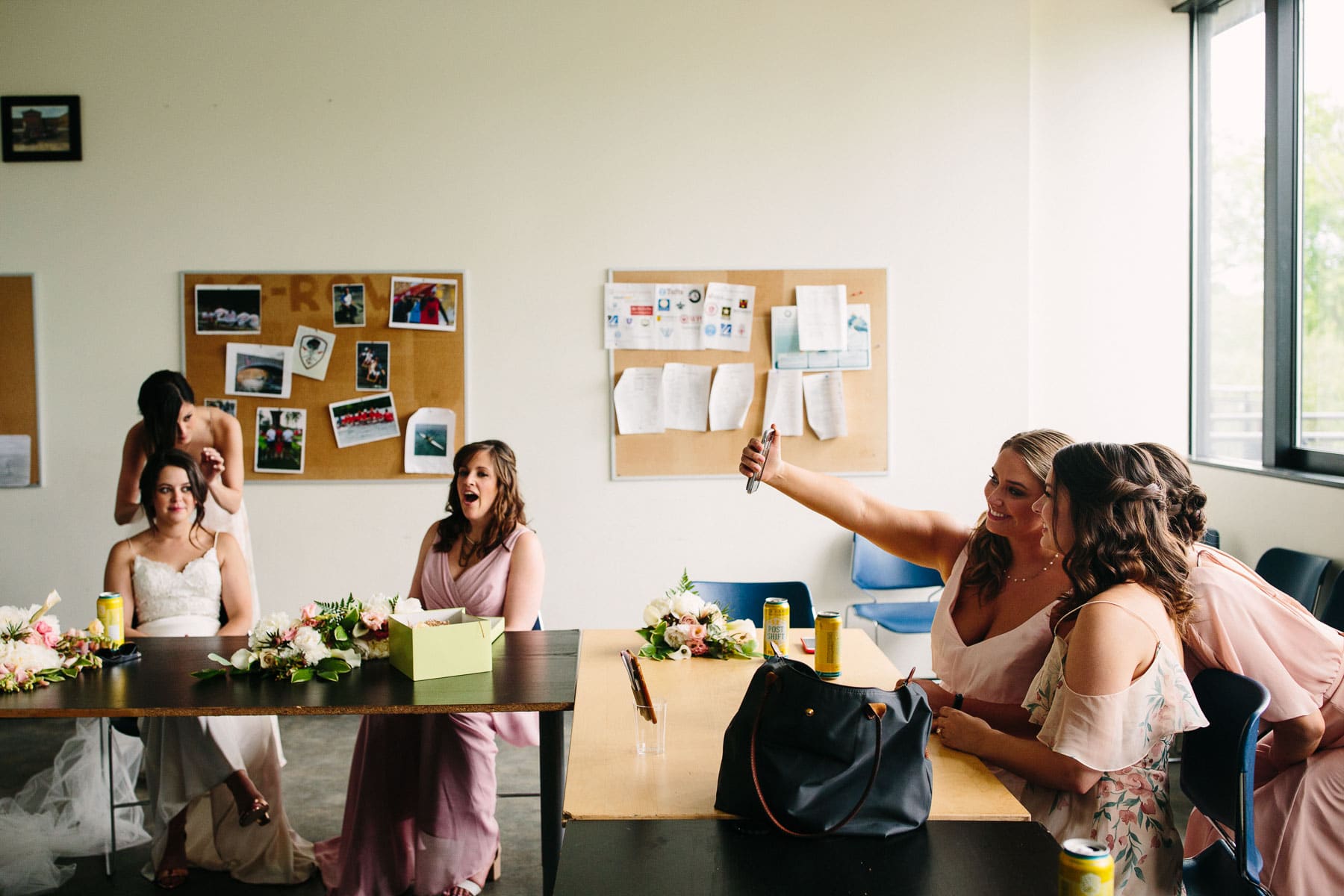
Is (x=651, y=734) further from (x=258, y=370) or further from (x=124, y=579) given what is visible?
(x=258, y=370)

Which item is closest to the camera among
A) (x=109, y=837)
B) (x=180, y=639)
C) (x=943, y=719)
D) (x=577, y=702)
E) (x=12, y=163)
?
(x=943, y=719)

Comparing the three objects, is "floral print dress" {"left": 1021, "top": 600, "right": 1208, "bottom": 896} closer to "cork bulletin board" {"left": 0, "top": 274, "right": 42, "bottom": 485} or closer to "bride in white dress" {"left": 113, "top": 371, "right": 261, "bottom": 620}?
"bride in white dress" {"left": 113, "top": 371, "right": 261, "bottom": 620}

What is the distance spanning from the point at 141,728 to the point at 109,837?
1.51 feet

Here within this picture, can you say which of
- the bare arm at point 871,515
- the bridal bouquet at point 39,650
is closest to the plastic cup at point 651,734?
the bare arm at point 871,515

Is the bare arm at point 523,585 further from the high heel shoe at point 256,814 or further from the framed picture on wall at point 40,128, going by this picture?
the framed picture on wall at point 40,128

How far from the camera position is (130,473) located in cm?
425

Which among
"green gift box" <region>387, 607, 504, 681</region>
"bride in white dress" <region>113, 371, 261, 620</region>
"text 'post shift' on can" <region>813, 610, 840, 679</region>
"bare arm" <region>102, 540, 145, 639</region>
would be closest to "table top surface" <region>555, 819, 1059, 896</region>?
"text 'post shift' on can" <region>813, 610, 840, 679</region>

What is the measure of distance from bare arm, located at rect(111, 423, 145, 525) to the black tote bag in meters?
3.35

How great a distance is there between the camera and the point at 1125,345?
505 cm

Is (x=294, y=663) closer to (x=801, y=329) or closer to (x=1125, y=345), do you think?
(x=801, y=329)

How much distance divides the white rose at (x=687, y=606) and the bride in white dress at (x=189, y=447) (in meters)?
1.95

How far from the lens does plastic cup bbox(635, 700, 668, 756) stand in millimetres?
2209

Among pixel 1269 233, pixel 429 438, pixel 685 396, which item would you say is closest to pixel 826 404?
pixel 685 396

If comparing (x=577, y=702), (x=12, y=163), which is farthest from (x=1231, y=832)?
(x=12, y=163)
